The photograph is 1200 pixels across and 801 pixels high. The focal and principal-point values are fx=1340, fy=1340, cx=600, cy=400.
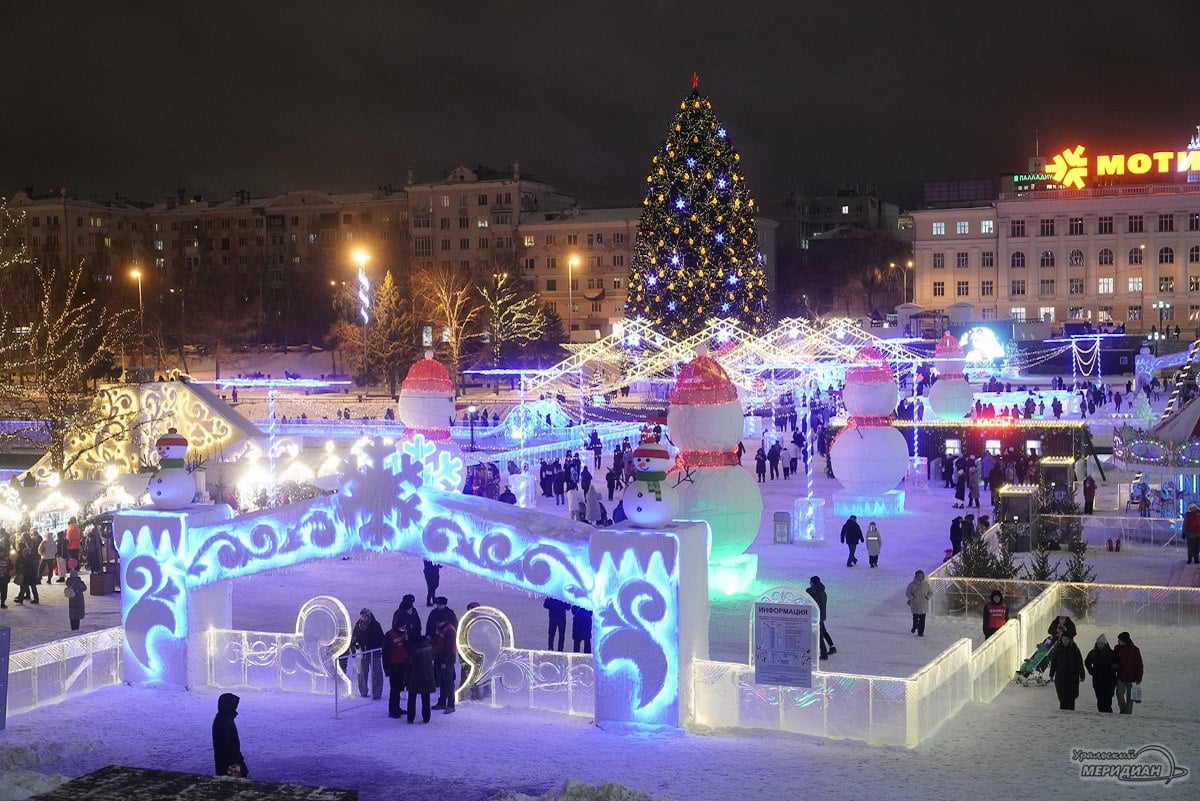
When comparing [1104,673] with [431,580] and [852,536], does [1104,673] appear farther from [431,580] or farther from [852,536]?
[431,580]

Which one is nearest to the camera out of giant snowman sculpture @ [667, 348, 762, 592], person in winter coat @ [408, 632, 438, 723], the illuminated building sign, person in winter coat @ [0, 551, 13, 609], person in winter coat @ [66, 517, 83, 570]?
person in winter coat @ [408, 632, 438, 723]

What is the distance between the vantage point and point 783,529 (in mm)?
23469

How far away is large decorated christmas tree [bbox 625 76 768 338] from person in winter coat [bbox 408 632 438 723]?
3743 cm

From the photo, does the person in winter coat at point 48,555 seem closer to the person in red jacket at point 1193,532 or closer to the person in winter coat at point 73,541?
the person in winter coat at point 73,541

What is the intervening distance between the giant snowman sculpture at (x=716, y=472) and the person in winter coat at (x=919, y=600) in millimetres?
3178

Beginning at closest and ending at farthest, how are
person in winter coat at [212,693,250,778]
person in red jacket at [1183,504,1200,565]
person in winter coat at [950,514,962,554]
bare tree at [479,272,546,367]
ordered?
person in winter coat at [212,693,250,778], person in red jacket at [1183,504,1200,565], person in winter coat at [950,514,962,554], bare tree at [479,272,546,367]

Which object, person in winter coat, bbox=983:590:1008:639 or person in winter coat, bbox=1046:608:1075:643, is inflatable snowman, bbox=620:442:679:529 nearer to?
person in winter coat, bbox=1046:608:1075:643

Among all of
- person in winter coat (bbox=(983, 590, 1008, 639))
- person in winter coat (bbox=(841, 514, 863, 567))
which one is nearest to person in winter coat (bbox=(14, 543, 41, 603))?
person in winter coat (bbox=(841, 514, 863, 567))

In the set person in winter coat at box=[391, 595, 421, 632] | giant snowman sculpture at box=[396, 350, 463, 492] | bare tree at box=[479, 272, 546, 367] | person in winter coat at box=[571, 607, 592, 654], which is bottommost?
person in winter coat at box=[571, 607, 592, 654]

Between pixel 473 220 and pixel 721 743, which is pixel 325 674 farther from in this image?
pixel 473 220

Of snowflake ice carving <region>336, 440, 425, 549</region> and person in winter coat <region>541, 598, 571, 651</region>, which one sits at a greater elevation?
snowflake ice carving <region>336, 440, 425, 549</region>

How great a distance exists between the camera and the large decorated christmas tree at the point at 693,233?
49000 mm

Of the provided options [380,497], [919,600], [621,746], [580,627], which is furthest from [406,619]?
[919,600]

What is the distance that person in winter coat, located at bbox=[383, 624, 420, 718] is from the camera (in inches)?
480
